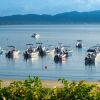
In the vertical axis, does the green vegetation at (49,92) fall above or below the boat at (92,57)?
above

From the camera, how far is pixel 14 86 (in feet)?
27.3

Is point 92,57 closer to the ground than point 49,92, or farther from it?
closer to the ground

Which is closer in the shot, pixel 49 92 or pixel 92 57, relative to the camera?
pixel 49 92

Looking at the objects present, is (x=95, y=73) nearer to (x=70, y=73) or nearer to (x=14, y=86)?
(x=70, y=73)

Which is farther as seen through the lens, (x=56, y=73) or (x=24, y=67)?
(x=24, y=67)

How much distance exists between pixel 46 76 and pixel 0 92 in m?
50.5

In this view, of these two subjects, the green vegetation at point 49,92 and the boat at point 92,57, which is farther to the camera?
the boat at point 92,57

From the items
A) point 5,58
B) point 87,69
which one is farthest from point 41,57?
point 87,69

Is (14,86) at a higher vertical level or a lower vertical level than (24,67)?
higher

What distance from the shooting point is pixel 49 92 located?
802 centimetres

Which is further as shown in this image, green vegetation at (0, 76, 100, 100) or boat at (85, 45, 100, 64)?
boat at (85, 45, 100, 64)

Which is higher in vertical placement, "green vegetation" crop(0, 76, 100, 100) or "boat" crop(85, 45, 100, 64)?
"green vegetation" crop(0, 76, 100, 100)

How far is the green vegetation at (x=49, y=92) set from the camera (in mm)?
7730

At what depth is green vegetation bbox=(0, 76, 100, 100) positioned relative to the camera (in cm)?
773
